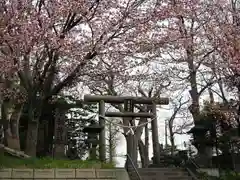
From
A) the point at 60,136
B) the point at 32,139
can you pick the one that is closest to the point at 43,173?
the point at 32,139

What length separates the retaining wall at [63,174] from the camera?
9102 mm

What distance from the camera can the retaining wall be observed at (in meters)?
9.10

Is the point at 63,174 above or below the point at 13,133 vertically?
below

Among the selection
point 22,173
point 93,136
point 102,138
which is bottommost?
point 22,173

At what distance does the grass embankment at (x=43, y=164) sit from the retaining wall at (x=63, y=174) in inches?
9.5

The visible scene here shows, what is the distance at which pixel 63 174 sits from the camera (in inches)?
371

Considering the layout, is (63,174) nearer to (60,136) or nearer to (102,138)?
(102,138)

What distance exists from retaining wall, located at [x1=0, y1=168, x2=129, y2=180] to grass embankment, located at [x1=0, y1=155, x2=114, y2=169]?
241 mm

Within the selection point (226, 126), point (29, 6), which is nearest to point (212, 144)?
point (226, 126)

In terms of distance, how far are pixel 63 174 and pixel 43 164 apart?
32.0 inches

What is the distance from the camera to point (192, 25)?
59.1 ft

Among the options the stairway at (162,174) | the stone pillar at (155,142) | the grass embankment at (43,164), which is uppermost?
the stone pillar at (155,142)

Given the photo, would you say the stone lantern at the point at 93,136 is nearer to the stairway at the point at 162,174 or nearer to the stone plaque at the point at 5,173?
the stairway at the point at 162,174

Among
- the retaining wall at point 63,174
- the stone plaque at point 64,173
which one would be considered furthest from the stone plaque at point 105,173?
the stone plaque at point 64,173
